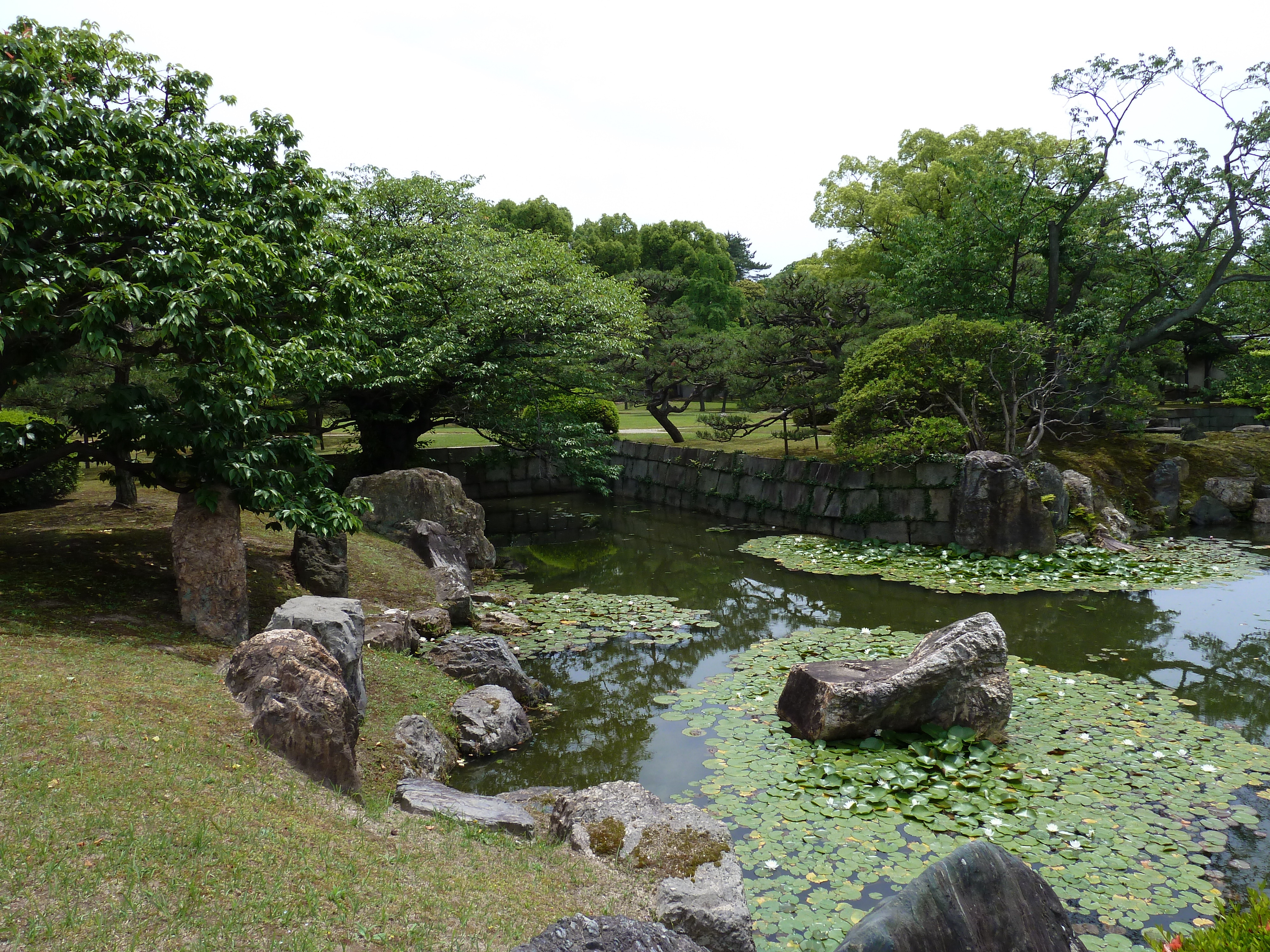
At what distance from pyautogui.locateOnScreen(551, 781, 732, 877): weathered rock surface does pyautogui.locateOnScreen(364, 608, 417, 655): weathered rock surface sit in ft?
11.1

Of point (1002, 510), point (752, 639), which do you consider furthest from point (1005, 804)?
point (1002, 510)

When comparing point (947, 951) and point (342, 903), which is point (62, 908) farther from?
point (947, 951)

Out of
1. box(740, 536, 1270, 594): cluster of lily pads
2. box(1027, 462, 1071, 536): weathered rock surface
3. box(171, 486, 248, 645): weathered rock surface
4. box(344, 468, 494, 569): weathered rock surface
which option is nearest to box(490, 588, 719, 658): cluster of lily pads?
box(344, 468, 494, 569): weathered rock surface

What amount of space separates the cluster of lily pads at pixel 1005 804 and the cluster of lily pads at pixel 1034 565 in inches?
180

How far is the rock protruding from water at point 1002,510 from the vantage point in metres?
13.4

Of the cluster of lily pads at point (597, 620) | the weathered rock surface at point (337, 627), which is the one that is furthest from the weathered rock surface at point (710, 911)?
the cluster of lily pads at point (597, 620)

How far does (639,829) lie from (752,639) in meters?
5.44

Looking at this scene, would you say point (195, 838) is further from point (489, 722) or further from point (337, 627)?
point (489, 722)

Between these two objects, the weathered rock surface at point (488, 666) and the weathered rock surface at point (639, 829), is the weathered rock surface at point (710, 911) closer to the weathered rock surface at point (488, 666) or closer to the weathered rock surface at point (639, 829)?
the weathered rock surface at point (639, 829)

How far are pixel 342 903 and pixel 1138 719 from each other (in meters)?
6.85

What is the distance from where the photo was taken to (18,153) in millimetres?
6121

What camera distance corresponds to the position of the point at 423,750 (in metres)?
6.25

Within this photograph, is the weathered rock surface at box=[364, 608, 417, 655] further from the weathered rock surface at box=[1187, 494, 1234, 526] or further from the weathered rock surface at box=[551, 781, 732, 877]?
the weathered rock surface at box=[1187, 494, 1234, 526]

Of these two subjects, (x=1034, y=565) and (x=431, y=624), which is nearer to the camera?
(x=431, y=624)
